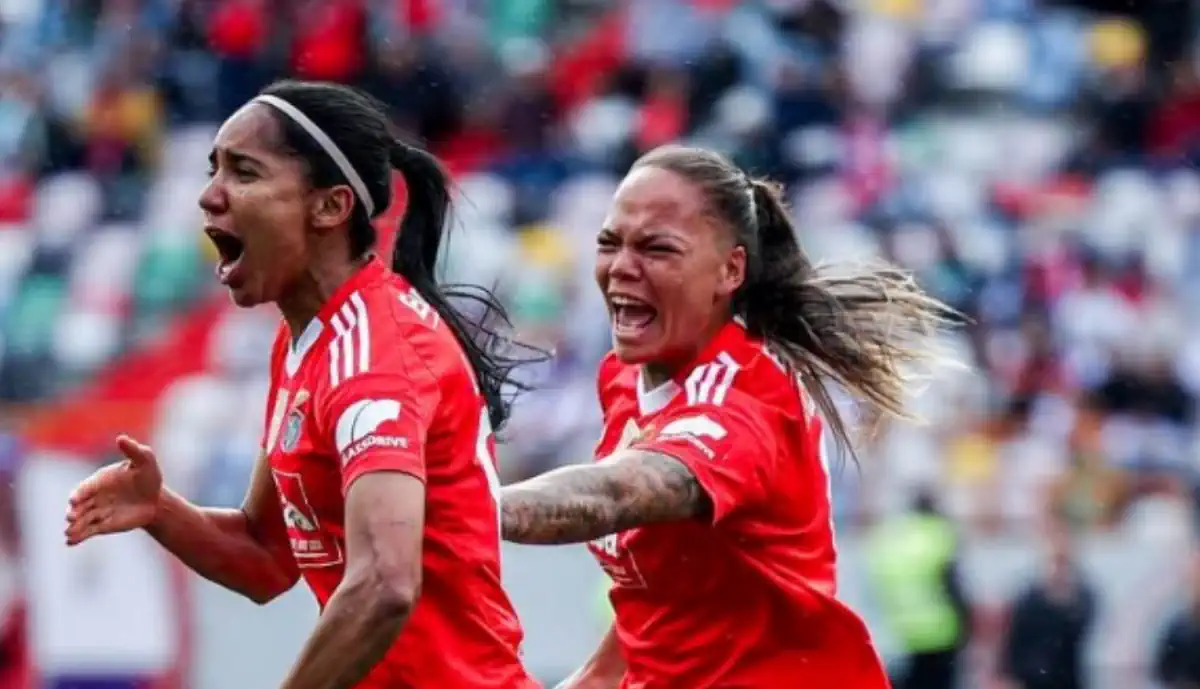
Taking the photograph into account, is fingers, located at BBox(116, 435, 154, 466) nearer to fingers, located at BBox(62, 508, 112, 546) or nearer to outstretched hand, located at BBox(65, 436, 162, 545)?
outstretched hand, located at BBox(65, 436, 162, 545)

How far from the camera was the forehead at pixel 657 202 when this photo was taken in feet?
18.1

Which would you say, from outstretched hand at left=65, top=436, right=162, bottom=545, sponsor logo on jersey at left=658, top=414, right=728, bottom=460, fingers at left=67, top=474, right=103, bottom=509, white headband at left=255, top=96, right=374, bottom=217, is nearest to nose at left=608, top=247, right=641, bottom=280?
sponsor logo on jersey at left=658, top=414, right=728, bottom=460

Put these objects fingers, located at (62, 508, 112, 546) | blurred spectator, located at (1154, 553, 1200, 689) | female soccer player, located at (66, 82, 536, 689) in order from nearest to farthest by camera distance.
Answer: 1. female soccer player, located at (66, 82, 536, 689)
2. fingers, located at (62, 508, 112, 546)
3. blurred spectator, located at (1154, 553, 1200, 689)

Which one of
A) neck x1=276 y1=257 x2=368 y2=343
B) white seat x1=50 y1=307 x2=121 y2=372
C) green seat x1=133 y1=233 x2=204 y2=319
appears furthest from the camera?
green seat x1=133 y1=233 x2=204 y2=319

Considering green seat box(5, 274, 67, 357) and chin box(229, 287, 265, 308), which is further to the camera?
green seat box(5, 274, 67, 357)

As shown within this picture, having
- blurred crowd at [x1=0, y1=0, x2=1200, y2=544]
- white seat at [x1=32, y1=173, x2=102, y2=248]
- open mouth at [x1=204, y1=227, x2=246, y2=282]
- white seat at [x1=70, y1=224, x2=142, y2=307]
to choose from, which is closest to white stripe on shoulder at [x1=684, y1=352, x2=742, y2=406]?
open mouth at [x1=204, y1=227, x2=246, y2=282]

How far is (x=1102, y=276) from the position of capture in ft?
44.8

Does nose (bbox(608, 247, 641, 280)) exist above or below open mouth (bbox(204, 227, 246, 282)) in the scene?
below

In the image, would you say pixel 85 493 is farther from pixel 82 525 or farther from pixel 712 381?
pixel 712 381

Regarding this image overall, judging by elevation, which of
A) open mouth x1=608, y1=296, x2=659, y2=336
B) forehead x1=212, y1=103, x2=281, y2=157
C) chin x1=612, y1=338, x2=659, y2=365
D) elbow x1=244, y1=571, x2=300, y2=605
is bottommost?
elbow x1=244, y1=571, x2=300, y2=605

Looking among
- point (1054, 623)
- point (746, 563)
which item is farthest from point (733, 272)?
point (1054, 623)

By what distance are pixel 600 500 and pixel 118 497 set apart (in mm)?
981

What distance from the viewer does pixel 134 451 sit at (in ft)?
16.5

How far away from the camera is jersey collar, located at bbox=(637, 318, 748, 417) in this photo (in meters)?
5.56
